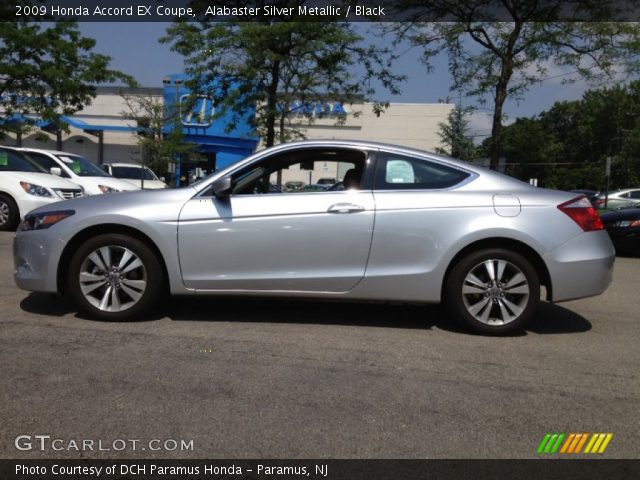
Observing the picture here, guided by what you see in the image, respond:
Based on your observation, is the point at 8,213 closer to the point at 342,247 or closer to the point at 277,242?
the point at 277,242

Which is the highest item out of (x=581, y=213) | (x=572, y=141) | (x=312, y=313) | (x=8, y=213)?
(x=572, y=141)

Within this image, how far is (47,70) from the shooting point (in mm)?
20578

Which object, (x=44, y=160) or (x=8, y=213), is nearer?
(x=8, y=213)

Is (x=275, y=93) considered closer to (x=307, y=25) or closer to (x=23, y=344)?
(x=307, y=25)

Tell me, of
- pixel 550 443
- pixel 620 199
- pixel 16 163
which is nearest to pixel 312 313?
pixel 550 443

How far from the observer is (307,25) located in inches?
594

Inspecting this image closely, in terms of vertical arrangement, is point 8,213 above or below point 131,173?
below

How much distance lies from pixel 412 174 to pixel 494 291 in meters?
1.13

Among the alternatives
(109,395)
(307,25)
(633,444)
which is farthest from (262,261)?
(307,25)

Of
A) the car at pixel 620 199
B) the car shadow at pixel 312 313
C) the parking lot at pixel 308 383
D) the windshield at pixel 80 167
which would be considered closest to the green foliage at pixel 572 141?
the car at pixel 620 199

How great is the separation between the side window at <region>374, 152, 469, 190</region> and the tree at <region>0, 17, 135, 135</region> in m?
19.3

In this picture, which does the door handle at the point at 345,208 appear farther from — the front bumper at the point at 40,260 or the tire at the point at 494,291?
the front bumper at the point at 40,260

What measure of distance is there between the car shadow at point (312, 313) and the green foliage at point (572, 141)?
71451 mm

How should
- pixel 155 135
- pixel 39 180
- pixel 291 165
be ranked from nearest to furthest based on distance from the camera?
pixel 291 165
pixel 39 180
pixel 155 135
